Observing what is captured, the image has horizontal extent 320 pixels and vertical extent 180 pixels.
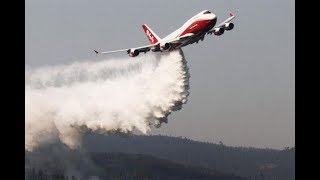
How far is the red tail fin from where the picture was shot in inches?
3790

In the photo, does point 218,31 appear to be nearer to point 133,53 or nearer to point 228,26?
point 228,26

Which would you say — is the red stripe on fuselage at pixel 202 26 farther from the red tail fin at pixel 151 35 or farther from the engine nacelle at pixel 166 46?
the red tail fin at pixel 151 35

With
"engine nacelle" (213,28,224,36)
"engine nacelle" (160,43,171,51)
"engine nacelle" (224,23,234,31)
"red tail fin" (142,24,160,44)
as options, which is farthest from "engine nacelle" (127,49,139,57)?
"engine nacelle" (224,23,234,31)

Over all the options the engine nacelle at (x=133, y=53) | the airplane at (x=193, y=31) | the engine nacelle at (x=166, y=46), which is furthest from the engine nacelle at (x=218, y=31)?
the engine nacelle at (x=133, y=53)

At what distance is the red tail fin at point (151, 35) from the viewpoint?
96.3 m

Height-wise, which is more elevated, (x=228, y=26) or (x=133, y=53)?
(x=228, y=26)

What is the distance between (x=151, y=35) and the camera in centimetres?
9800

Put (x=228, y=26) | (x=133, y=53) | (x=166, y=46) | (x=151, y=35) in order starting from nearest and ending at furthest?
(x=228, y=26)
(x=166, y=46)
(x=133, y=53)
(x=151, y=35)

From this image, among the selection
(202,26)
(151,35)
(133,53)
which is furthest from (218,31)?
(151,35)

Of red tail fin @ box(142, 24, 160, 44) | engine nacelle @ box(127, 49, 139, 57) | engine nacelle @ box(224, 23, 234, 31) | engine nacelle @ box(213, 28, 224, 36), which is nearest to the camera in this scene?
engine nacelle @ box(213, 28, 224, 36)

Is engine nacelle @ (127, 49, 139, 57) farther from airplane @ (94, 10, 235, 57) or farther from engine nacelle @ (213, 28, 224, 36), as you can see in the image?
engine nacelle @ (213, 28, 224, 36)

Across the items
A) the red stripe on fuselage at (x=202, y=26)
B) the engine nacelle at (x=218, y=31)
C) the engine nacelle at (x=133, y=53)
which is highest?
the red stripe on fuselage at (x=202, y=26)
